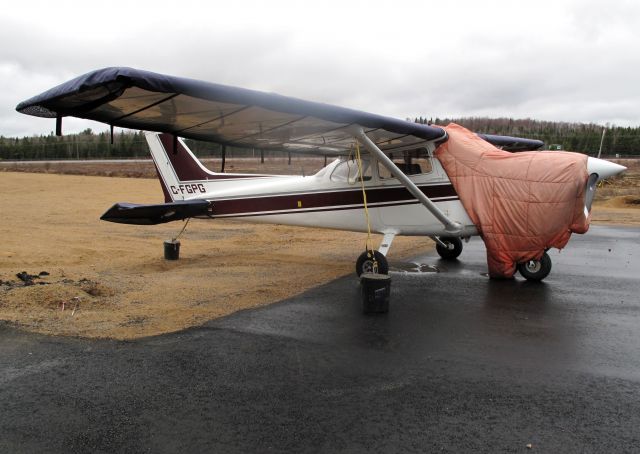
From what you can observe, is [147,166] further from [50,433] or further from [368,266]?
[50,433]

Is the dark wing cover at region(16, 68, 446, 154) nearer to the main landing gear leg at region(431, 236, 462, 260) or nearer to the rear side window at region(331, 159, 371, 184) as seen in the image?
the rear side window at region(331, 159, 371, 184)

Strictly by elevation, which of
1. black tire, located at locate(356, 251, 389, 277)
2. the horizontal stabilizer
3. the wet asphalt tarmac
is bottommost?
the wet asphalt tarmac

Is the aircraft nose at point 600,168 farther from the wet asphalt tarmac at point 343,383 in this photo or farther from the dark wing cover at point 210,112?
the dark wing cover at point 210,112

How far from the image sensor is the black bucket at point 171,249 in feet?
33.4

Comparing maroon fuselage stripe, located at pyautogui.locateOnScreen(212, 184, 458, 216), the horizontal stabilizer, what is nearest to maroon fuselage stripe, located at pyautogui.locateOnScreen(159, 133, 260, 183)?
the horizontal stabilizer

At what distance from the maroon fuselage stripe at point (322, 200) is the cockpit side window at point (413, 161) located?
1.07 feet

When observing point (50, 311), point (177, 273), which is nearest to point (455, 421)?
point (50, 311)

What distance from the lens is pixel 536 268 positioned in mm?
8484

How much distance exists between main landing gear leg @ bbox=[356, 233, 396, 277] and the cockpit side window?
3.92ft

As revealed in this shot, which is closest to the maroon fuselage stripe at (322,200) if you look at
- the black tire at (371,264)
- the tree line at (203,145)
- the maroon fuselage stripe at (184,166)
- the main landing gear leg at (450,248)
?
the maroon fuselage stripe at (184,166)

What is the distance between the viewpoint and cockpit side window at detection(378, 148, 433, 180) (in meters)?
8.73

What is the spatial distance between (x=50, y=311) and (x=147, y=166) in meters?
39.3

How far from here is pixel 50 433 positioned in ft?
11.3

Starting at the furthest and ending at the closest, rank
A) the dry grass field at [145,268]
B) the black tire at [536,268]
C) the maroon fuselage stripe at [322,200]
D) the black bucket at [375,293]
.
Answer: the maroon fuselage stripe at [322,200] → the black tire at [536,268] → the black bucket at [375,293] → the dry grass field at [145,268]
